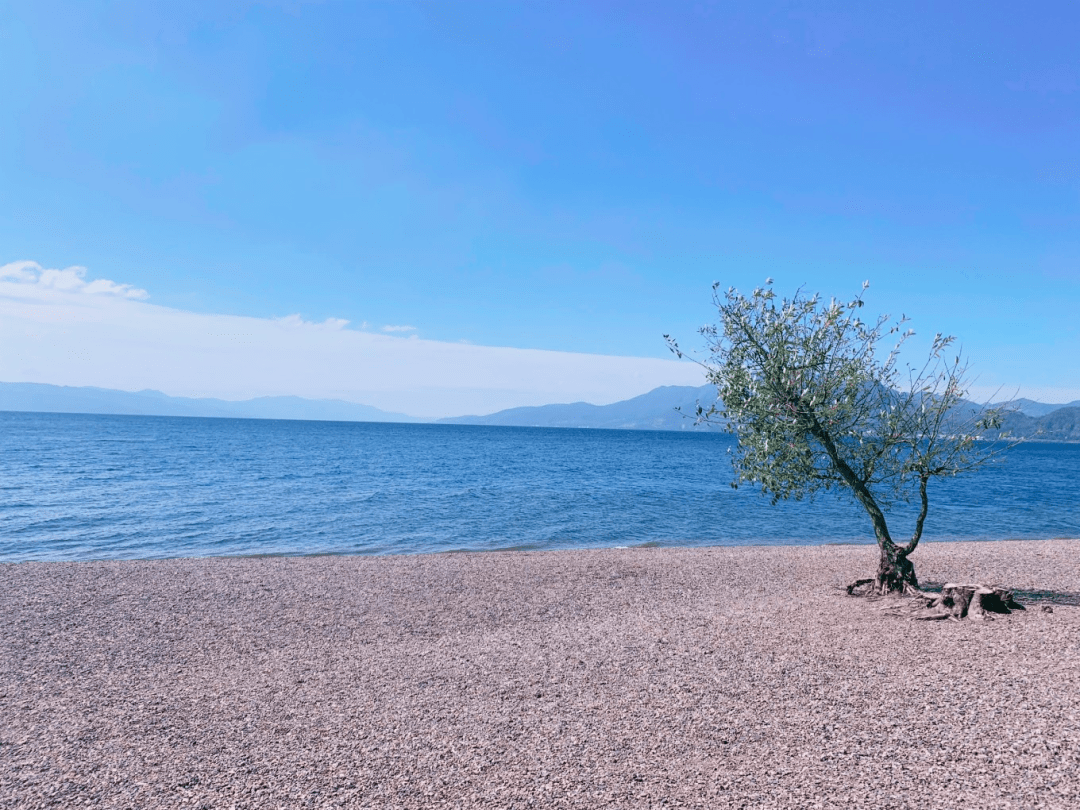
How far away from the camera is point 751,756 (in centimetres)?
740

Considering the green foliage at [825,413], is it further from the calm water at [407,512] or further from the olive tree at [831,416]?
the calm water at [407,512]

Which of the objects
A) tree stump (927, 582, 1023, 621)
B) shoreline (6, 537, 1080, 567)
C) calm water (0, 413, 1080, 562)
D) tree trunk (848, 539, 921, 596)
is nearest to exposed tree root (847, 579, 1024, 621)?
tree stump (927, 582, 1023, 621)

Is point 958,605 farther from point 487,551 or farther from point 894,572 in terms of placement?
point 487,551

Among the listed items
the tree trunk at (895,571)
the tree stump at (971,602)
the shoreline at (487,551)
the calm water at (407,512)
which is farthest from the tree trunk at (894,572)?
the shoreline at (487,551)

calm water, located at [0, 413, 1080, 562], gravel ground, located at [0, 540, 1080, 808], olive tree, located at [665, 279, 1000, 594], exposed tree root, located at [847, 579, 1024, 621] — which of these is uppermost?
olive tree, located at [665, 279, 1000, 594]

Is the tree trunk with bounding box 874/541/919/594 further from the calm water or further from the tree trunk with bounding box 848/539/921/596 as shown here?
the calm water

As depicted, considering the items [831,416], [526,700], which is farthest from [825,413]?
[526,700]

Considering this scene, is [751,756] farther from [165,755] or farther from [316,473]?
[316,473]

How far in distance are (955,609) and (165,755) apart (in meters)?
14.3

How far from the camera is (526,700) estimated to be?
30.6ft

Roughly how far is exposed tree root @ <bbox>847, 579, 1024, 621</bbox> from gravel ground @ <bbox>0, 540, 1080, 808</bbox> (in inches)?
16.0

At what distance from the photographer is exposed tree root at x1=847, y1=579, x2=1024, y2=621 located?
516 inches

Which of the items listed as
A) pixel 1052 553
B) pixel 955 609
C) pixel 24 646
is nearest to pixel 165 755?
pixel 24 646

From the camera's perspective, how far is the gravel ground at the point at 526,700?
695 cm
